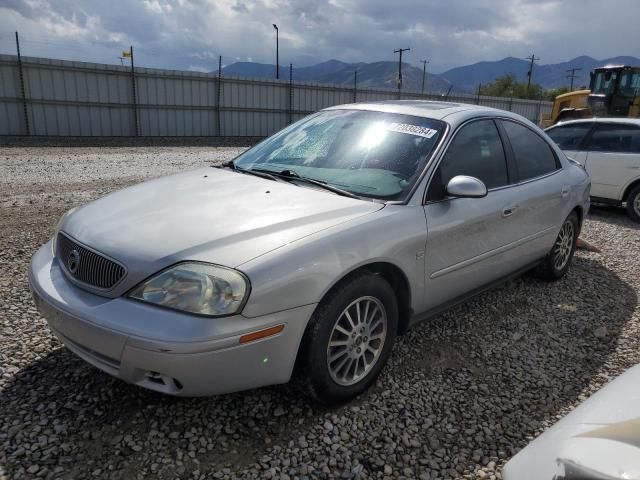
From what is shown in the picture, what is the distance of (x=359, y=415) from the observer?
2609 mm

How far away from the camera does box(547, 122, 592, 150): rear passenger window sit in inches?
326

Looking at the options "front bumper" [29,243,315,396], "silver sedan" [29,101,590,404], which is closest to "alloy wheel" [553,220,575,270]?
"silver sedan" [29,101,590,404]

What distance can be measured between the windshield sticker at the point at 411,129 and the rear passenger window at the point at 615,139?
619 cm

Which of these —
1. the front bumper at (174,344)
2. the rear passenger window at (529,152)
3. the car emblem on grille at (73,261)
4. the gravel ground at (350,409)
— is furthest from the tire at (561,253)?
the car emblem on grille at (73,261)

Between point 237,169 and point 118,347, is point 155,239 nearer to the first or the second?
point 118,347

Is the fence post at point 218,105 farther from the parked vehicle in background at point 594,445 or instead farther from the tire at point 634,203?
the parked vehicle in background at point 594,445

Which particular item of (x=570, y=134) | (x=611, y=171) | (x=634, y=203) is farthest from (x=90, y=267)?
(x=570, y=134)

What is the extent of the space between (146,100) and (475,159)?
1818 cm

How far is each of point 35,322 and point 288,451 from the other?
209 cm

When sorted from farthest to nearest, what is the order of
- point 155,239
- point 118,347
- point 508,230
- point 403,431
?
point 508,230, point 403,431, point 155,239, point 118,347

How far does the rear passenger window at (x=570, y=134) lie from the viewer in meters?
8.29

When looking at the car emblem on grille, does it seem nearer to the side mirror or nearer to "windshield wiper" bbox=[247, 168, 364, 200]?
"windshield wiper" bbox=[247, 168, 364, 200]

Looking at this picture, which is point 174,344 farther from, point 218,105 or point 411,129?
point 218,105

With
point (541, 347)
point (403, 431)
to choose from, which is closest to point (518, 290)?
point (541, 347)
